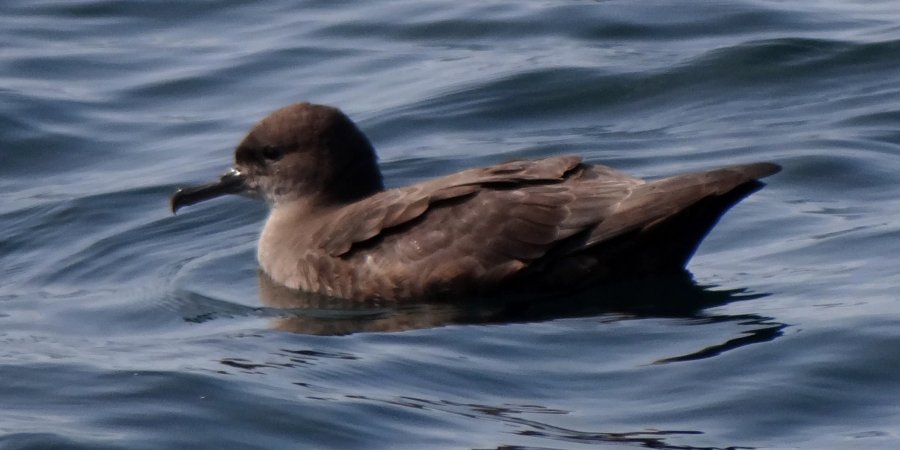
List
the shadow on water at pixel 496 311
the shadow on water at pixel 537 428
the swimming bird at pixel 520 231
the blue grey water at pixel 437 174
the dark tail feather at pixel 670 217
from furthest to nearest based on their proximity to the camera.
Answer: the swimming bird at pixel 520 231 → the dark tail feather at pixel 670 217 → the shadow on water at pixel 496 311 → the blue grey water at pixel 437 174 → the shadow on water at pixel 537 428

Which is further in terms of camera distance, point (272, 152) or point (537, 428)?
point (272, 152)

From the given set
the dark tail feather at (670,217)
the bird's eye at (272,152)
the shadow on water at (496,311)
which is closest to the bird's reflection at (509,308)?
the shadow on water at (496,311)

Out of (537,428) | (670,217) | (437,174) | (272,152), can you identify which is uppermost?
(272,152)

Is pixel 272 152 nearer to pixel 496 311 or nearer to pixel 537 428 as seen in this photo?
pixel 496 311

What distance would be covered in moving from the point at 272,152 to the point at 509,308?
6.23 feet

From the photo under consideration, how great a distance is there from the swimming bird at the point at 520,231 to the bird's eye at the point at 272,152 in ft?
2.85

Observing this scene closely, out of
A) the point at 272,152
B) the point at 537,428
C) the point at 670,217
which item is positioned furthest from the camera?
the point at 272,152

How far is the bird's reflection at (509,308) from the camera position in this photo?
25.0ft

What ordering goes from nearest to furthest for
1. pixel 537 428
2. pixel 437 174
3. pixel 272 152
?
pixel 537 428, pixel 272 152, pixel 437 174

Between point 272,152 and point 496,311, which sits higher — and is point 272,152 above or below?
above

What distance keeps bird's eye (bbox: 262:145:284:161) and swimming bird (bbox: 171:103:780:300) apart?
87 cm

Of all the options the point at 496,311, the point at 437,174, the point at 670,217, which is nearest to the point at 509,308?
the point at 496,311

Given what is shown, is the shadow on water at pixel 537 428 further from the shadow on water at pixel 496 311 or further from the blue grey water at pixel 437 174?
the shadow on water at pixel 496 311

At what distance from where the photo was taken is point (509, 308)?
780 cm
